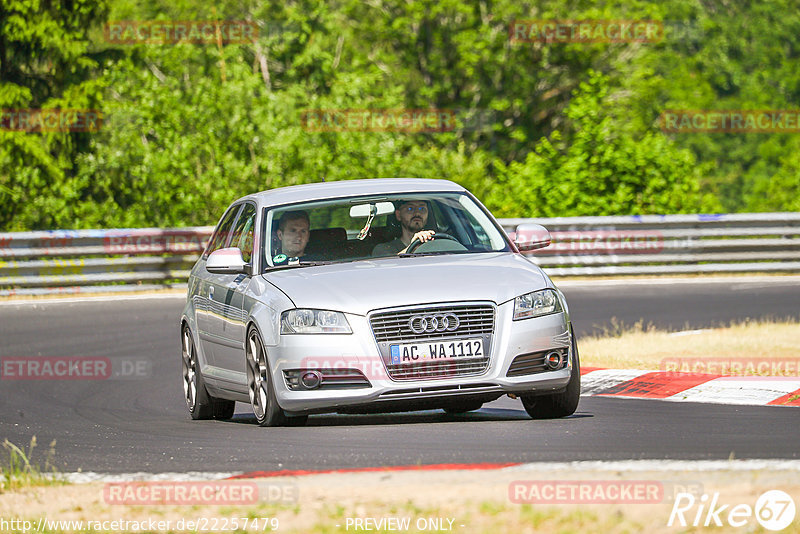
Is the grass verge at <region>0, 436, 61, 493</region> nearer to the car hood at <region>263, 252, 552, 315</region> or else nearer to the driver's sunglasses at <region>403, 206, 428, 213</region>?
the car hood at <region>263, 252, 552, 315</region>

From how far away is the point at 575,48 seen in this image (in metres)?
46.4

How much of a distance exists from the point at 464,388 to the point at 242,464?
5.39ft

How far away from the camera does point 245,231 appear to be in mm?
10266

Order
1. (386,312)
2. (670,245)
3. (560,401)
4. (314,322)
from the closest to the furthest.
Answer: (386,312), (314,322), (560,401), (670,245)

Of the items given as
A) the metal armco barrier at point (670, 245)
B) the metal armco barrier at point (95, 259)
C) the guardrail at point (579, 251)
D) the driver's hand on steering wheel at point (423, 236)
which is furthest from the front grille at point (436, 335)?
the metal armco barrier at point (670, 245)

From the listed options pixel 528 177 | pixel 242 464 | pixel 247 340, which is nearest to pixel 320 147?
pixel 528 177

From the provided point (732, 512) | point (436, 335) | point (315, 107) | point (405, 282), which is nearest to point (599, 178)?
point (315, 107)

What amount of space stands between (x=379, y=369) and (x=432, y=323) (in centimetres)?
40

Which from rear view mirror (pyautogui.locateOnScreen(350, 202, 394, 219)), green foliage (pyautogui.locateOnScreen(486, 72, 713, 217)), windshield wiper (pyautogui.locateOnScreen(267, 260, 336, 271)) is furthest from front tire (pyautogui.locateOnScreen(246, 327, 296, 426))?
green foliage (pyautogui.locateOnScreen(486, 72, 713, 217))

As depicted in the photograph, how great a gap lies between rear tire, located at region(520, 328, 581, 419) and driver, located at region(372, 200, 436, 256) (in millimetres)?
1274

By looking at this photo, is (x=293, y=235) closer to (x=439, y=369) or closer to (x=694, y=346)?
(x=439, y=369)

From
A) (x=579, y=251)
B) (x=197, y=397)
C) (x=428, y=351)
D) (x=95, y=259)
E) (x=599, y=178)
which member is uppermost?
(x=428, y=351)

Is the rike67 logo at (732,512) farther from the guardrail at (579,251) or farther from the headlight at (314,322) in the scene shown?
the guardrail at (579,251)

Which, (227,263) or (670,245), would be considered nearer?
(227,263)
